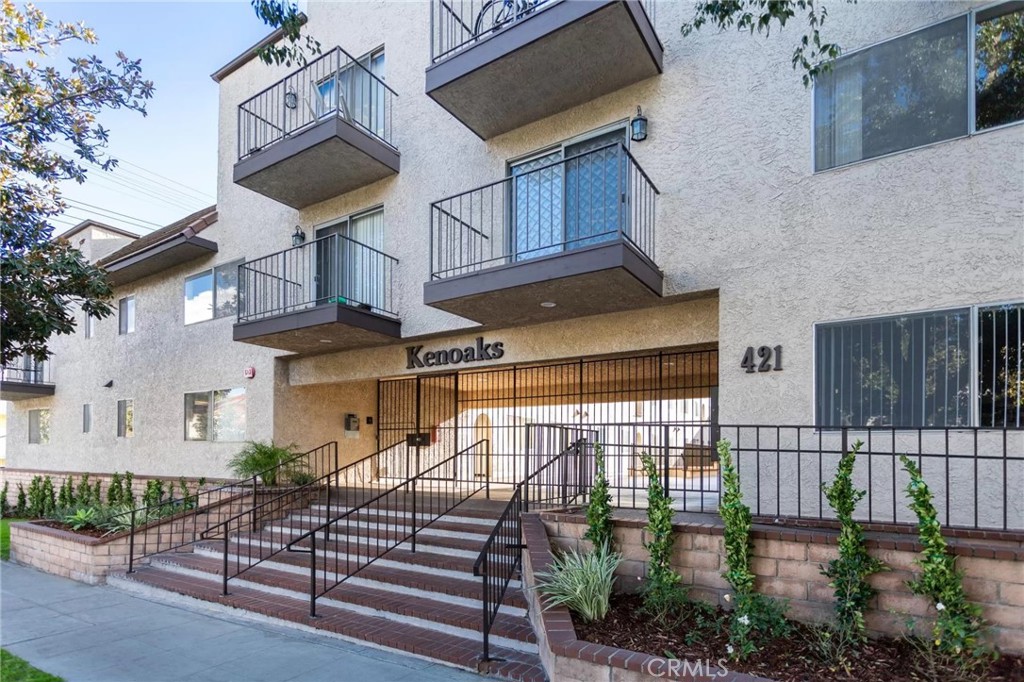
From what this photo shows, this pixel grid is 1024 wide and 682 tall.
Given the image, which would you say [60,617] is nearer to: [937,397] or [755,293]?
[755,293]

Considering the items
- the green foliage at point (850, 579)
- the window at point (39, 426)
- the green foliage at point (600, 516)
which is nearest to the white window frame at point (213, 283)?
the window at point (39, 426)

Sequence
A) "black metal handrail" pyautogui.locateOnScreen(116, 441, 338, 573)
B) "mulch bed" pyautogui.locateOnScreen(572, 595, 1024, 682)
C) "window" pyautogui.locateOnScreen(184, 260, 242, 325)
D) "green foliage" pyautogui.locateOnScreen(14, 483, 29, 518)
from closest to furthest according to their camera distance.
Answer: "mulch bed" pyautogui.locateOnScreen(572, 595, 1024, 682)
"black metal handrail" pyautogui.locateOnScreen(116, 441, 338, 573)
"window" pyautogui.locateOnScreen(184, 260, 242, 325)
"green foliage" pyautogui.locateOnScreen(14, 483, 29, 518)

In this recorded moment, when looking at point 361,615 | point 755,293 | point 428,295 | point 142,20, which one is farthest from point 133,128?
point 755,293

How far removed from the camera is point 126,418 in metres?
16.4

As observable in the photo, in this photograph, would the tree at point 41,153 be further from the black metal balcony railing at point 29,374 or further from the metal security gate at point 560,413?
the black metal balcony railing at point 29,374

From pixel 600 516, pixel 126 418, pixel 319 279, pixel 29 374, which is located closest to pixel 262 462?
pixel 319 279

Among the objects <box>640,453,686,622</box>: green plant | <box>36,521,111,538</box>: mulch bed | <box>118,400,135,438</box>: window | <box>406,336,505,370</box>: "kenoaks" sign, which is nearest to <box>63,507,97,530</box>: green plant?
<box>36,521,111,538</box>: mulch bed

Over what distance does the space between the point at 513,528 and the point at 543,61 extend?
5.71 meters

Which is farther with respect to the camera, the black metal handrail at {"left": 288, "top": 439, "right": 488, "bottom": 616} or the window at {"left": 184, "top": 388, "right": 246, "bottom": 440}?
the window at {"left": 184, "top": 388, "right": 246, "bottom": 440}

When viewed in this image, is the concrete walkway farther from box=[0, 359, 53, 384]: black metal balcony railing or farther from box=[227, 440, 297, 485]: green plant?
box=[0, 359, 53, 384]: black metal balcony railing

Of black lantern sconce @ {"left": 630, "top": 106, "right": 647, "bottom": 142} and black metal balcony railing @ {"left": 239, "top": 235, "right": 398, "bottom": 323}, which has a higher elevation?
black lantern sconce @ {"left": 630, "top": 106, "right": 647, "bottom": 142}

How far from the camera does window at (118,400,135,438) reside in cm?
1609

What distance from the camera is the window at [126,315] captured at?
661 inches

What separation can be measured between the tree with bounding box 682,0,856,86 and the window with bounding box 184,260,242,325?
10.5 m
